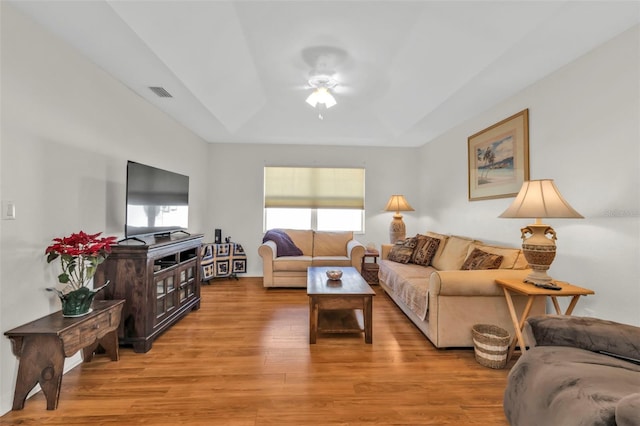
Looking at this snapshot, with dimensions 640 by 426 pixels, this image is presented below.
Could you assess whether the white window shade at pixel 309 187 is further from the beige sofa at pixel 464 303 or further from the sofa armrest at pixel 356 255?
the beige sofa at pixel 464 303

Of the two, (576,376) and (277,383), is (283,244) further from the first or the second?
(576,376)

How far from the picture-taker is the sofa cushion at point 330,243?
4.73 meters

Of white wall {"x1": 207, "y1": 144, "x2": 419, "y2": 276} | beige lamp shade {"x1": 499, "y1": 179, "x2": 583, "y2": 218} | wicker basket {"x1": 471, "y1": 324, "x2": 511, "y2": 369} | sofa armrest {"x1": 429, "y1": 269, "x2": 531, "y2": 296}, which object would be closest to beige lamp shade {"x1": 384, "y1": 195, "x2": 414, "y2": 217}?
white wall {"x1": 207, "y1": 144, "x2": 419, "y2": 276}

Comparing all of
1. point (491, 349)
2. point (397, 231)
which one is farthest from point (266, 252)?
point (491, 349)

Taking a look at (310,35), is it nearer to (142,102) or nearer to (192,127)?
(142,102)

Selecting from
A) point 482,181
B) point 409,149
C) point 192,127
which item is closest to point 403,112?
point 482,181

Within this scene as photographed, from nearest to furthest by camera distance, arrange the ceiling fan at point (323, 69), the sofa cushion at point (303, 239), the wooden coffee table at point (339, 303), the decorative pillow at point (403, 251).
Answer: the wooden coffee table at point (339, 303)
the ceiling fan at point (323, 69)
the decorative pillow at point (403, 251)
the sofa cushion at point (303, 239)

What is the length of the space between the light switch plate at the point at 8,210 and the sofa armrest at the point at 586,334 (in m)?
3.06

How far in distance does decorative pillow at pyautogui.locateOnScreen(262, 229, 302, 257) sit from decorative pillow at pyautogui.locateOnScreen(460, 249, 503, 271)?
2554 millimetres

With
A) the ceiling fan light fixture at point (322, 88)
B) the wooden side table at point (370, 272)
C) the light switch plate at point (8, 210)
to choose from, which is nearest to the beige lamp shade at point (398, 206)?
the wooden side table at point (370, 272)

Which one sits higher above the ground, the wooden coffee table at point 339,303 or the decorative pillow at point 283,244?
the decorative pillow at point 283,244

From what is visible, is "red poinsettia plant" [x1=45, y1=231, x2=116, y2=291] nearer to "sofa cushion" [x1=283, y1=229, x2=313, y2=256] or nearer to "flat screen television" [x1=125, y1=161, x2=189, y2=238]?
"flat screen television" [x1=125, y1=161, x2=189, y2=238]

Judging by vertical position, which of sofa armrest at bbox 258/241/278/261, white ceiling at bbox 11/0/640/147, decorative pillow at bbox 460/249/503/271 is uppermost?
white ceiling at bbox 11/0/640/147

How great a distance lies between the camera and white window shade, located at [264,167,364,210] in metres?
5.11
